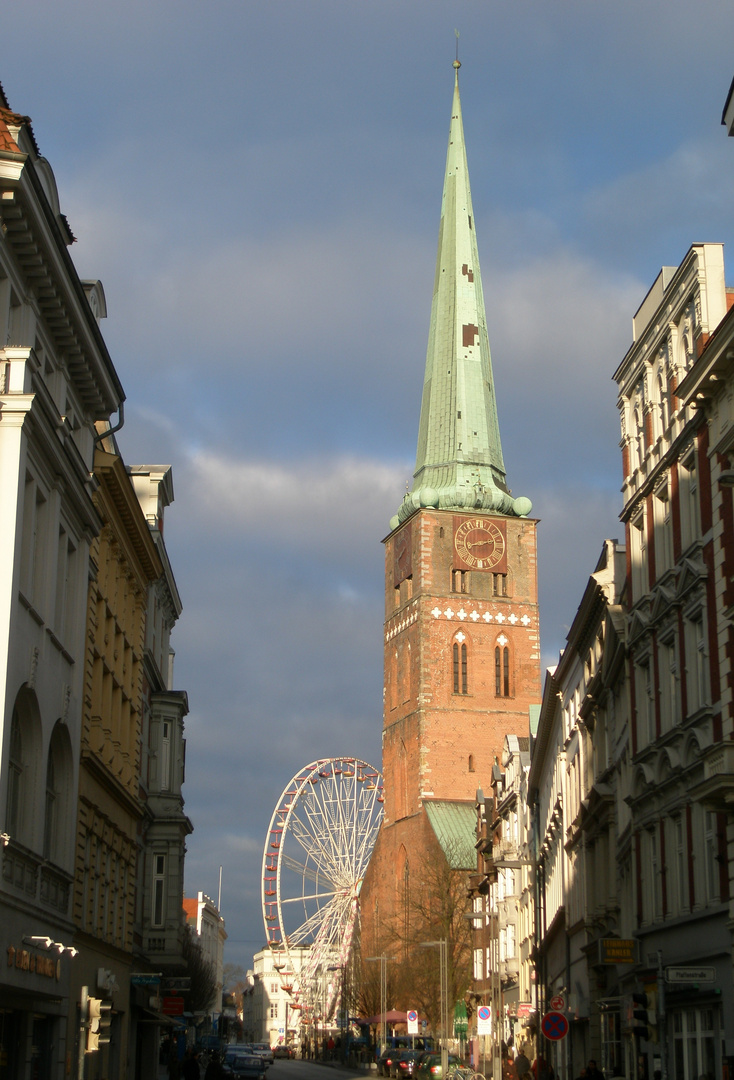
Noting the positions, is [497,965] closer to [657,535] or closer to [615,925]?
[615,925]

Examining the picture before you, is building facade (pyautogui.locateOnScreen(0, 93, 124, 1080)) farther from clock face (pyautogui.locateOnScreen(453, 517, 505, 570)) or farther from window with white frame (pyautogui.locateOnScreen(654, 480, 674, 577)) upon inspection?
clock face (pyautogui.locateOnScreen(453, 517, 505, 570))

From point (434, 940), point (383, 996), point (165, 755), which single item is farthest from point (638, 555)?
point (383, 996)

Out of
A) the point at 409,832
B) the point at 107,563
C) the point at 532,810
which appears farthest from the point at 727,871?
the point at 409,832

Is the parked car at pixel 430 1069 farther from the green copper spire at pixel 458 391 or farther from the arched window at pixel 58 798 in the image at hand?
the green copper spire at pixel 458 391

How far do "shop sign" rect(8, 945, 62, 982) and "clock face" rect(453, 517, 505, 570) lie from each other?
250ft

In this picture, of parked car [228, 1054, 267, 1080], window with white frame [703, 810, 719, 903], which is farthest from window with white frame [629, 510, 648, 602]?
parked car [228, 1054, 267, 1080]

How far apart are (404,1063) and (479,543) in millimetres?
47314

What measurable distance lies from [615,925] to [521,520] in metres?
69.8

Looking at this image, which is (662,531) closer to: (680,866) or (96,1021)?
(680,866)

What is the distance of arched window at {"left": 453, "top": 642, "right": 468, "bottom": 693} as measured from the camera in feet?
324

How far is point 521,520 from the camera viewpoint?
339 feet

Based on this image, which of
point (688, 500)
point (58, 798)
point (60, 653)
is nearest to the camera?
point (60, 653)

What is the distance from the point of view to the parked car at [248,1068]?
2144 inches

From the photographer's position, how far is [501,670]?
99500 millimetres
